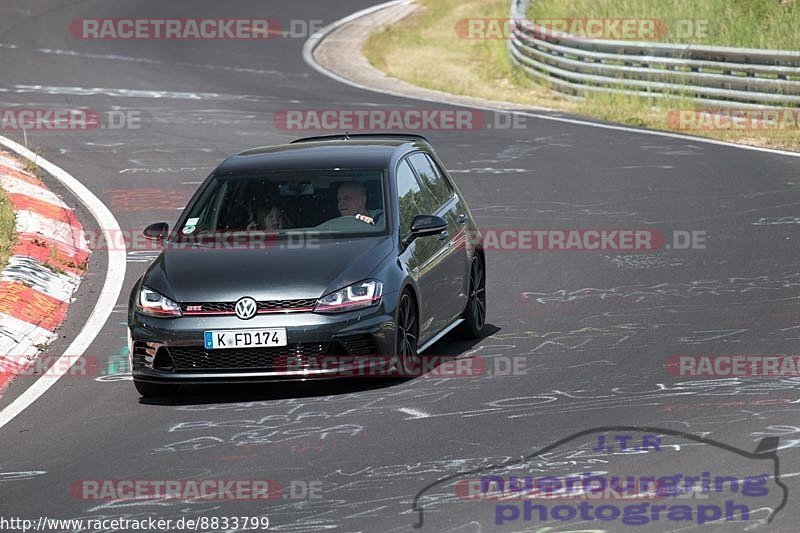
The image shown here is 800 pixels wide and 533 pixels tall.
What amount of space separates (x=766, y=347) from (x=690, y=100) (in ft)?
48.5

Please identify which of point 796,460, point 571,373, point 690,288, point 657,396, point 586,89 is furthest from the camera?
point 586,89

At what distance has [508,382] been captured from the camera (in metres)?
9.68

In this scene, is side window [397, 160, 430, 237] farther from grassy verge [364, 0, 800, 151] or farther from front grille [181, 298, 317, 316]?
grassy verge [364, 0, 800, 151]

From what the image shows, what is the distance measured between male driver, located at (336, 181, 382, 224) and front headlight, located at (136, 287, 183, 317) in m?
1.50

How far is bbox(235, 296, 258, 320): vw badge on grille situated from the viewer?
9305 mm

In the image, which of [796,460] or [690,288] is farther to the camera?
[690,288]

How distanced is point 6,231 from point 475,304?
505 cm

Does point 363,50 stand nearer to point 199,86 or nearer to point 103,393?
point 199,86

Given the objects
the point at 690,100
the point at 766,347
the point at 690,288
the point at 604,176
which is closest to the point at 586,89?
the point at 690,100

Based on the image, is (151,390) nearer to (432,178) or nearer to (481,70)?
(432,178)

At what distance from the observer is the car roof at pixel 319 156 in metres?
10.7

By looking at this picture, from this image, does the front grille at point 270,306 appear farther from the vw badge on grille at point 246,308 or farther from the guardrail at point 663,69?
the guardrail at point 663,69

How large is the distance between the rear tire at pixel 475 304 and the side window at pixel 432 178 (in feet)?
1.75

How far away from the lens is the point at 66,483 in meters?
7.73
